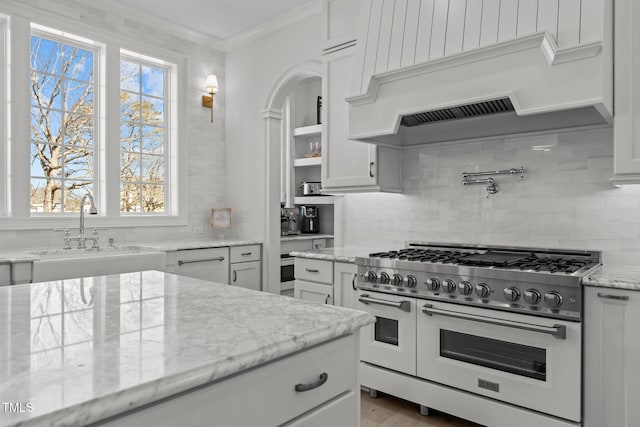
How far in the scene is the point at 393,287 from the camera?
2.71m

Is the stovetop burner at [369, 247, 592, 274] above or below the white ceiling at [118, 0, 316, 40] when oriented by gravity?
below

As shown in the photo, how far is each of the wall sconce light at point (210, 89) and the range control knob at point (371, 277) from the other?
2.94m

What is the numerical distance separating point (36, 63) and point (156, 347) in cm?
379

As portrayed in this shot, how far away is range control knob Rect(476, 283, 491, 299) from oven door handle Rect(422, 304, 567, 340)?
12 cm

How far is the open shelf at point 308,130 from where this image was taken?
18.4 feet

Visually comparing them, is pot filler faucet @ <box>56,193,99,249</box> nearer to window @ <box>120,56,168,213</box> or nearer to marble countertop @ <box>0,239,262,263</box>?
marble countertop @ <box>0,239,262,263</box>

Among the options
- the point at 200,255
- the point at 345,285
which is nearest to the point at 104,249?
Result: the point at 200,255

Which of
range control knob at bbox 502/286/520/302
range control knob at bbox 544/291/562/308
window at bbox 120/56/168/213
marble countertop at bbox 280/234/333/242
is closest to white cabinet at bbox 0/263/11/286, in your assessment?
window at bbox 120/56/168/213

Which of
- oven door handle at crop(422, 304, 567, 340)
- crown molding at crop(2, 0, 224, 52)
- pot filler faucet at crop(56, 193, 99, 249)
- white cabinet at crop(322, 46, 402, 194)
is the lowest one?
oven door handle at crop(422, 304, 567, 340)

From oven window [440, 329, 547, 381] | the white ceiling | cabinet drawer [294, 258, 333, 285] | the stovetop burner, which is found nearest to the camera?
oven window [440, 329, 547, 381]

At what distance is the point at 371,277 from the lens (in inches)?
110

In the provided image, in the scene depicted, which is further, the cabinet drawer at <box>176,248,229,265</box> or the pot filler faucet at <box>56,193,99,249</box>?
the cabinet drawer at <box>176,248,229,265</box>

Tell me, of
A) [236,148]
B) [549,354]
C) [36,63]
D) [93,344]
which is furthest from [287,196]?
[93,344]

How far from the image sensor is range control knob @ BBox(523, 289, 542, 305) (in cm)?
218
